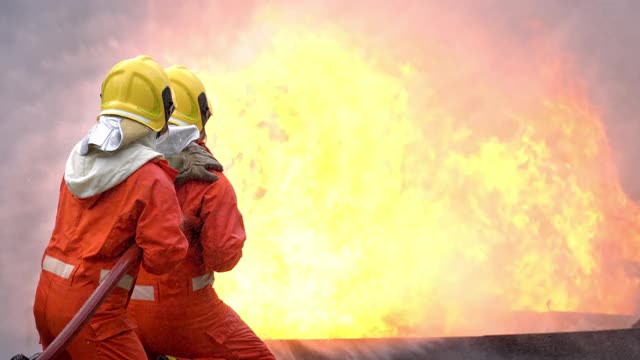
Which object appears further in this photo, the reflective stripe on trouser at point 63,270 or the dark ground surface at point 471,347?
the dark ground surface at point 471,347

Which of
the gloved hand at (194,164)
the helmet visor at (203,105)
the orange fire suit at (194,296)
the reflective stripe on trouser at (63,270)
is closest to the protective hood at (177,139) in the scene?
the gloved hand at (194,164)

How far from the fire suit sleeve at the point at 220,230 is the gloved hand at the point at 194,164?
7 centimetres

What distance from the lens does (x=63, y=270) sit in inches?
119

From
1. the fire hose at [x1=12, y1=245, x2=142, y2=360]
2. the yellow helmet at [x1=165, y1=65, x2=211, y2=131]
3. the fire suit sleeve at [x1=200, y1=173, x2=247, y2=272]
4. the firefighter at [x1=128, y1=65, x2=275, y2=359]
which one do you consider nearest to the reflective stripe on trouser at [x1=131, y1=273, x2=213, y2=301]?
the firefighter at [x1=128, y1=65, x2=275, y2=359]

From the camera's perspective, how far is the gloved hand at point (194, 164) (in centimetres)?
375

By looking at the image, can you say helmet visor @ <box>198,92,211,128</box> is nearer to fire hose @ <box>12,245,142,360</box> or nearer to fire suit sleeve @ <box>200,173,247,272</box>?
fire suit sleeve @ <box>200,173,247,272</box>

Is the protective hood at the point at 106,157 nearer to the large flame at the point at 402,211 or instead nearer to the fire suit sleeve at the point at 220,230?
the fire suit sleeve at the point at 220,230

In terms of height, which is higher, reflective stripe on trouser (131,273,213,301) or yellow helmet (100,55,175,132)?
yellow helmet (100,55,175,132)

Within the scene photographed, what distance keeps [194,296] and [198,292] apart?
3cm

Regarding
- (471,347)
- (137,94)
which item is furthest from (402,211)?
(137,94)

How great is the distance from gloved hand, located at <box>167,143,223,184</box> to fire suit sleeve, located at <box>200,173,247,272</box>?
0.24 feet

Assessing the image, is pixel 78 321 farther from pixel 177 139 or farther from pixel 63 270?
pixel 177 139

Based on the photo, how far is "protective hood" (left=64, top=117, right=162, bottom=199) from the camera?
3.01 metres

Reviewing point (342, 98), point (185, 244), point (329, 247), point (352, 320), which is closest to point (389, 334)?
point (352, 320)
